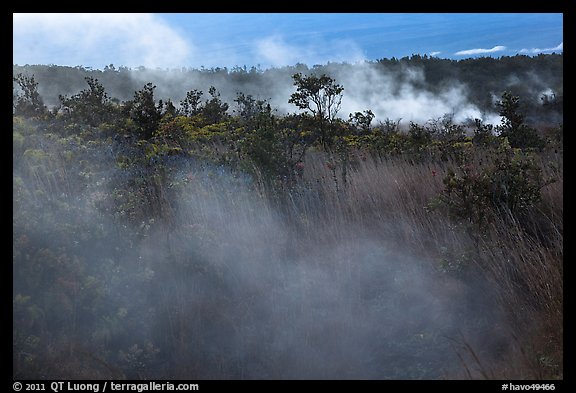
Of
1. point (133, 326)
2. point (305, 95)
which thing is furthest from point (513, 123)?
point (133, 326)

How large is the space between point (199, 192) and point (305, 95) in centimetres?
477

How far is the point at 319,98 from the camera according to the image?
9773mm

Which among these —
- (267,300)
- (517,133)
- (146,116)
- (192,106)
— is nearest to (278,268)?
(267,300)

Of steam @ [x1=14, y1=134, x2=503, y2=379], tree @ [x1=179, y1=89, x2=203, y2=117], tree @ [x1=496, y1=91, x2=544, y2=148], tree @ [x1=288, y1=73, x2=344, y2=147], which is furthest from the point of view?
tree @ [x1=179, y1=89, x2=203, y2=117]

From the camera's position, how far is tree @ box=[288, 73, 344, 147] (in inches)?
377

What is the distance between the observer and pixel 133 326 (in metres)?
3.77

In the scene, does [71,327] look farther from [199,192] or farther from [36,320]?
[199,192]

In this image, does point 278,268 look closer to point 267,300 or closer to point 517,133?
point 267,300

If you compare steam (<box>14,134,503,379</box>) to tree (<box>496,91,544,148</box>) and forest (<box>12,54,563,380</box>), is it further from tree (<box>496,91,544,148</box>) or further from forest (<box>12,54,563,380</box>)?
tree (<box>496,91,544,148</box>)

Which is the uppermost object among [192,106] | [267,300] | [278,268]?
[192,106]

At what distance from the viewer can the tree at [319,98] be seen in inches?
377

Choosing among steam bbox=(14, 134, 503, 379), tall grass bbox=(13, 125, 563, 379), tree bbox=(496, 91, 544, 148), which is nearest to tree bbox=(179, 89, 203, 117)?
tree bbox=(496, 91, 544, 148)

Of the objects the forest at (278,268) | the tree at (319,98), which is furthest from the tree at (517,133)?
the tree at (319,98)
